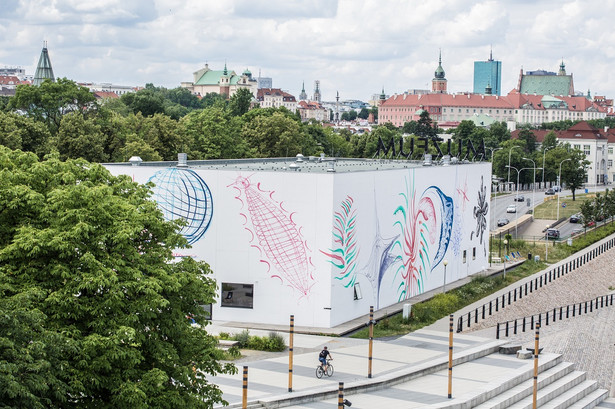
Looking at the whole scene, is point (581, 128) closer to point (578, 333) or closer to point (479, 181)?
point (479, 181)

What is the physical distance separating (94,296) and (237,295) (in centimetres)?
1895

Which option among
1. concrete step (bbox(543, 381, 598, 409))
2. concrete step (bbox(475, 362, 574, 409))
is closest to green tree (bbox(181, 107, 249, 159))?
concrete step (bbox(475, 362, 574, 409))

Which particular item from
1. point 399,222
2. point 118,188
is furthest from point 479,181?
point 118,188

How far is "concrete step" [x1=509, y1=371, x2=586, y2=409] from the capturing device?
31.2m

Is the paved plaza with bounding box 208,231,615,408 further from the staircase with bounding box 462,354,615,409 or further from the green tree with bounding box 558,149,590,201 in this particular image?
the green tree with bounding box 558,149,590,201

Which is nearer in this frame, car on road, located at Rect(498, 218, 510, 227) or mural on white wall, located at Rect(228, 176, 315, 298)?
mural on white wall, located at Rect(228, 176, 315, 298)

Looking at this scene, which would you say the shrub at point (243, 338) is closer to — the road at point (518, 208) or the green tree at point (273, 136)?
the road at point (518, 208)

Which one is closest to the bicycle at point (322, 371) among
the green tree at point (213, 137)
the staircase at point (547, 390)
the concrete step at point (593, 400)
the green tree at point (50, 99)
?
the staircase at point (547, 390)

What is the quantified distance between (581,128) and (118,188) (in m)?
153

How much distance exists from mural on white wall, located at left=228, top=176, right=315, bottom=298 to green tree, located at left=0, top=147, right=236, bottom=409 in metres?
15.5

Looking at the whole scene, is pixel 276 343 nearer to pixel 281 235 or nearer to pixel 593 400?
pixel 281 235

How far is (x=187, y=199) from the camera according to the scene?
40.1 metres

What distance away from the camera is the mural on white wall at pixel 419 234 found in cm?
4519

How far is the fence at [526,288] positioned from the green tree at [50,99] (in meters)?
43.7
